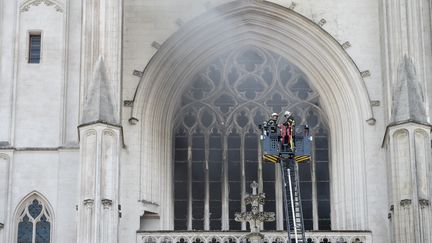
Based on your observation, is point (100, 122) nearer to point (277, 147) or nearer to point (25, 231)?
point (25, 231)

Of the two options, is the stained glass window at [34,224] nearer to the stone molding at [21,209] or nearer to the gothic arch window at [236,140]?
the stone molding at [21,209]

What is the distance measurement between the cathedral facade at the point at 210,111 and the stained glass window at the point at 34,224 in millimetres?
33

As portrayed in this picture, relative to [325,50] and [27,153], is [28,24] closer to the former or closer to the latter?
[27,153]

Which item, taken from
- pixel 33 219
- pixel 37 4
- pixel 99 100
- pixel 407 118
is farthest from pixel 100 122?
pixel 407 118

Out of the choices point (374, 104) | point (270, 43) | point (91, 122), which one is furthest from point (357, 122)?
point (91, 122)

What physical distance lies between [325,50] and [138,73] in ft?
15.1

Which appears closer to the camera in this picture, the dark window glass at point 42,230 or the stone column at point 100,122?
the stone column at point 100,122

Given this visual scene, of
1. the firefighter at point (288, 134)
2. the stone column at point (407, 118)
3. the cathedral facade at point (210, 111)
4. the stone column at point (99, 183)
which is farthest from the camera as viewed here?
the cathedral facade at point (210, 111)

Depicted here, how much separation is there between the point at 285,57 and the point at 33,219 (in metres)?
7.53

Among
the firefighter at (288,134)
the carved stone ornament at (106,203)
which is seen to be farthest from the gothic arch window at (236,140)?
the carved stone ornament at (106,203)

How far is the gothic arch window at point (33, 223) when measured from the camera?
3953 cm

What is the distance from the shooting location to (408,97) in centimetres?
3903

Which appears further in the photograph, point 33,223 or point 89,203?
point 33,223

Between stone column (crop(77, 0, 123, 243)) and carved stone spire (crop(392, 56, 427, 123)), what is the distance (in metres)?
6.40
